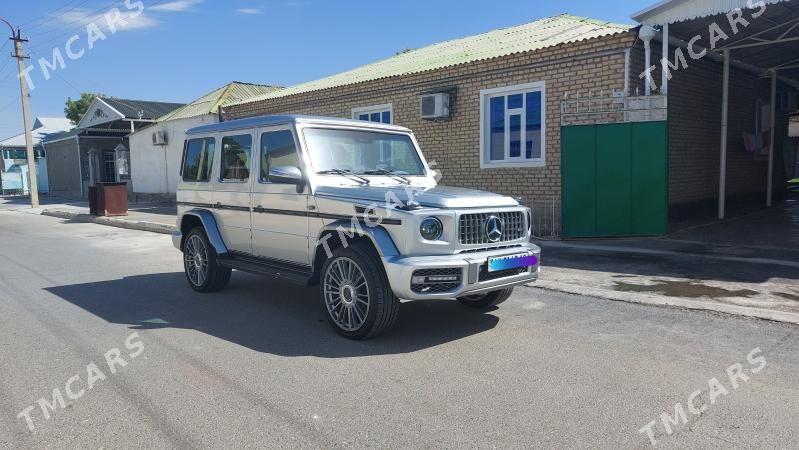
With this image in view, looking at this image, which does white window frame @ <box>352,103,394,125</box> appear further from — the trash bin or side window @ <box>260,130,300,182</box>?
the trash bin

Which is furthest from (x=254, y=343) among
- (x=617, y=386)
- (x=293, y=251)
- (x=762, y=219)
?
(x=762, y=219)

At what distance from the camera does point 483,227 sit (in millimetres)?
4805

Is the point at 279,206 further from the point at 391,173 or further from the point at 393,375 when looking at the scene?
the point at 393,375

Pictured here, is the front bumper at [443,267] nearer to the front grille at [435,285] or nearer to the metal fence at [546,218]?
the front grille at [435,285]

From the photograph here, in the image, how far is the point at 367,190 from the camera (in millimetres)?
4973

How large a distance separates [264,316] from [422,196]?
2.16m

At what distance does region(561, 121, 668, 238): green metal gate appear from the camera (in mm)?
9562

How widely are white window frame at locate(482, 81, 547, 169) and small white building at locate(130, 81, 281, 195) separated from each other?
37.1 feet

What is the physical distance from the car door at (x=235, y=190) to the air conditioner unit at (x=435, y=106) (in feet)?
22.7

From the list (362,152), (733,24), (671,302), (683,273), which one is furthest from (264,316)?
(733,24)

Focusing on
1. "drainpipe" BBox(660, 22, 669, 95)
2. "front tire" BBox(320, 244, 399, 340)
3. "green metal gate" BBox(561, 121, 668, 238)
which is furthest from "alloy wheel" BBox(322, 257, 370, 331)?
"drainpipe" BBox(660, 22, 669, 95)

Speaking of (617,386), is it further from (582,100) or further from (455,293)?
(582,100)

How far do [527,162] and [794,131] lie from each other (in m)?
26.5

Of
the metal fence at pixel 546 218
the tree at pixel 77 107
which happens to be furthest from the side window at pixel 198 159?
the tree at pixel 77 107
